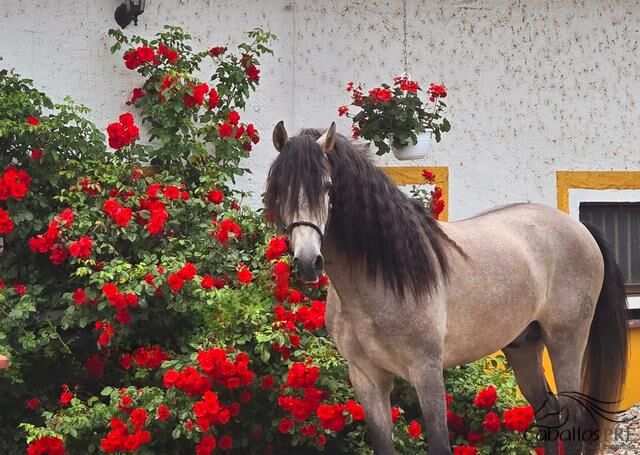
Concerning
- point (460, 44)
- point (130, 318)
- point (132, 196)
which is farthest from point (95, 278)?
point (460, 44)

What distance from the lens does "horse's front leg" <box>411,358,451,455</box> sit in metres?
4.71

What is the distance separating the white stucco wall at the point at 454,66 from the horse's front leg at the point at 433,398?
108 inches

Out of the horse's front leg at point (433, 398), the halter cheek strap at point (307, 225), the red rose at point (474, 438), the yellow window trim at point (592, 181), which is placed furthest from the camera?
the yellow window trim at point (592, 181)

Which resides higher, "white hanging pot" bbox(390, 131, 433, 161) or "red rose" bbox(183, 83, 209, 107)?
"red rose" bbox(183, 83, 209, 107)

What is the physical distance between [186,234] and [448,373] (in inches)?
62.6

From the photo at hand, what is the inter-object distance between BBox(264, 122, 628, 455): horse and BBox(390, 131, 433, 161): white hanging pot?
3.25ft

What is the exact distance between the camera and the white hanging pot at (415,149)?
6777 millimetres

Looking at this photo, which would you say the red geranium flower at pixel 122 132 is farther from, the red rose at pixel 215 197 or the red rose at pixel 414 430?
the red rose at pixel 414 430

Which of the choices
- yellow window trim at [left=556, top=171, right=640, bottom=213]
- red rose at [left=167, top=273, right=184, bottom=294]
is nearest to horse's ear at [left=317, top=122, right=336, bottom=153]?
red rose at [left=167, top=273, right=184, bottom=294]

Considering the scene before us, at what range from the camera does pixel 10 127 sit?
612cm

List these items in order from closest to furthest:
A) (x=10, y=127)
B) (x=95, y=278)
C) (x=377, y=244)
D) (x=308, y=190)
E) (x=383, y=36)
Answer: (x=308, y=190), (x=377, y=244), (x=95, y=278), (x=10, y=127), (x=383, y=36)

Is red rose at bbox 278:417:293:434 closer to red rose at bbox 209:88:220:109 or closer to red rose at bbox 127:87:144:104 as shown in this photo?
red rose at bbox 209:88:220:109

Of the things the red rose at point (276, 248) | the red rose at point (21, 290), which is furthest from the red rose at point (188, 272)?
the red rose at point (21, 290)

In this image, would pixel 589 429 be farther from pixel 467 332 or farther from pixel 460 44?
pixel 460 44
